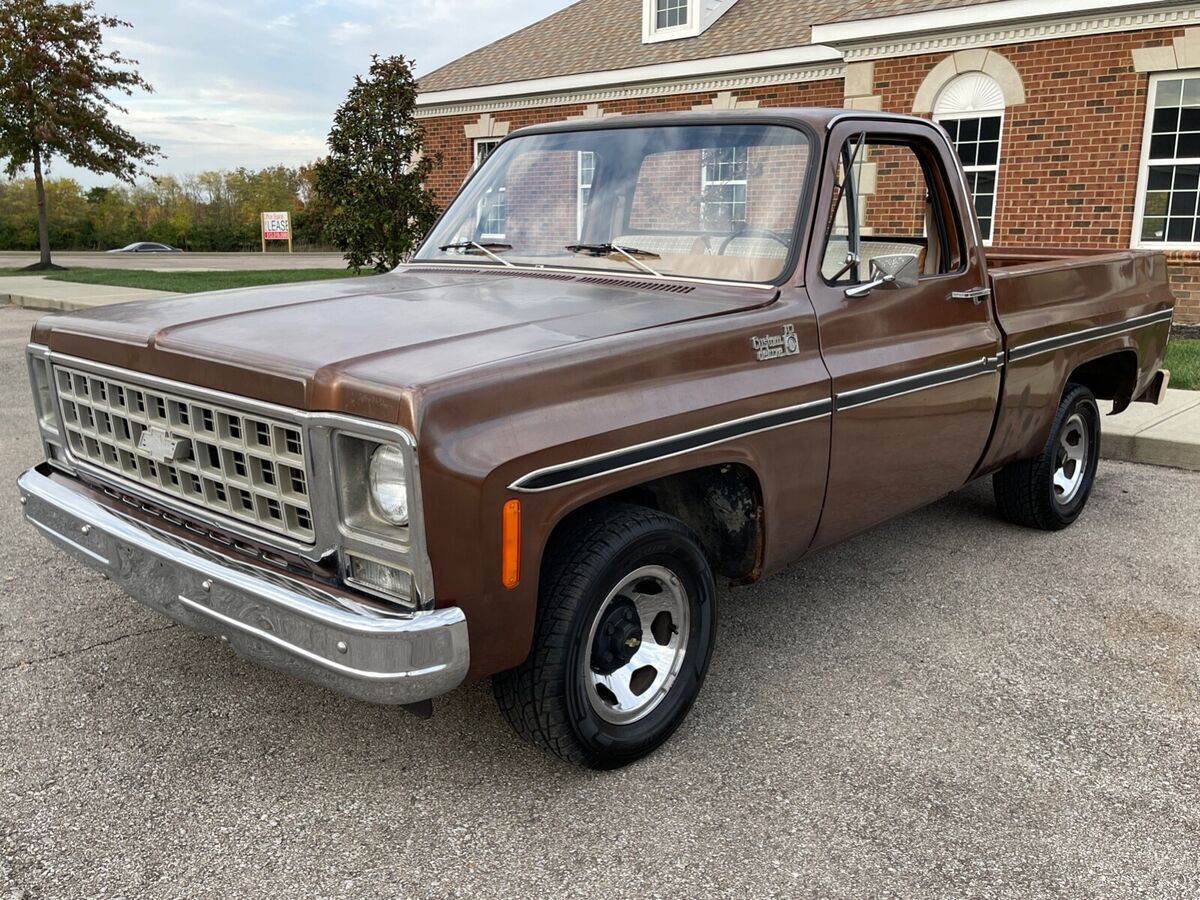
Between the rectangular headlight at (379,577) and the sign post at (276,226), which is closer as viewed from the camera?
the rectangular headlight at (379,577)

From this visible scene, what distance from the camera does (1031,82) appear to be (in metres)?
12.9

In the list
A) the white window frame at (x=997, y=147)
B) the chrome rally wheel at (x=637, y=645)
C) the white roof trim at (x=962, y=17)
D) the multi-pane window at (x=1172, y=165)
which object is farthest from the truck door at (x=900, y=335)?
the white window frame at (x=997, y=147)

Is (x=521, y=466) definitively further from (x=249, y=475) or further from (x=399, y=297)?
(x=399, y=297)

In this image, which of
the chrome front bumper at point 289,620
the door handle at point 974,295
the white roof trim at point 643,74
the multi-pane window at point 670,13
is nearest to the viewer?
the chrome front bumper at point 289,620

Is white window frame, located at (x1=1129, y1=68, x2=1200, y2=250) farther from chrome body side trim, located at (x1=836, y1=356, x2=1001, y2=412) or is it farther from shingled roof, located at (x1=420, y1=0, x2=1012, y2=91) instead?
chrome body side trim, located at (x1=836, y1=356, x2=1001, y2=412)

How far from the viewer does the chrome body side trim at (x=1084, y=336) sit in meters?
4.41

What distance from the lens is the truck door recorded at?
350cm

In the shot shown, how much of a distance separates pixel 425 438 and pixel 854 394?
67.8 inches

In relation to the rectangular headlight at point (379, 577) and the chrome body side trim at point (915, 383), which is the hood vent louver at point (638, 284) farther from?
the rectangular headlight at point (379, 577)

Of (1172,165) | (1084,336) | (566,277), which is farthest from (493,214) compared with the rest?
(1172,165)

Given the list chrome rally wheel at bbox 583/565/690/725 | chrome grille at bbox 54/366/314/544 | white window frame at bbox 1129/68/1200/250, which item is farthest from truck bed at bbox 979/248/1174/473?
white window frame at bbox 1129/68/1200/250

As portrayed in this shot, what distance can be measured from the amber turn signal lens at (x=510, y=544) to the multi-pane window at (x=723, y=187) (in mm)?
1576

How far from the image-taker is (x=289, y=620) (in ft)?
8.24

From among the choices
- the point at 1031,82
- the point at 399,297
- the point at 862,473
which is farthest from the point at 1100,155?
the point at 399,297
